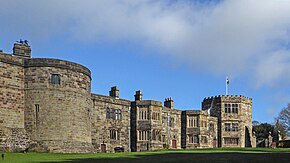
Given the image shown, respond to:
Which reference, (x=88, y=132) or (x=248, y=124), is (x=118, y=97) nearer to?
(x=88, y=132)

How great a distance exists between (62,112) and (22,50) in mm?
8145

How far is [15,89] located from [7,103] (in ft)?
5.57

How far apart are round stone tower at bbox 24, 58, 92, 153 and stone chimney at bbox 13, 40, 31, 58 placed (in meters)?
2.85

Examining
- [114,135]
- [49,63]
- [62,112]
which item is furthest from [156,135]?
[49,63]

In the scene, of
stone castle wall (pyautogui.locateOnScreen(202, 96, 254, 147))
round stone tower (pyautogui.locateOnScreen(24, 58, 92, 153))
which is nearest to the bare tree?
stone castle wall (pyautogui.locateOnScreen(202, 96, 254, 147))

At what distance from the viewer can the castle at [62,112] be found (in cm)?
4406

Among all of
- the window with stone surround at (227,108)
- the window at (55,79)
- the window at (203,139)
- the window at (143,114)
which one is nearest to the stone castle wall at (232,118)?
the window with stone surround at (227,108)

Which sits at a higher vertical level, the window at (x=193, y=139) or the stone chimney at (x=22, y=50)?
the stone chimney at (x=22, y=50)

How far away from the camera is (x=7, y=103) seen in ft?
143

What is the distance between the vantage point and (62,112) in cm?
4600

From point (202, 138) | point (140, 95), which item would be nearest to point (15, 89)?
point (140, 95)

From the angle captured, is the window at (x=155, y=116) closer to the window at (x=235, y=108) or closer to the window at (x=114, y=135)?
the window at (x=114, y=135)

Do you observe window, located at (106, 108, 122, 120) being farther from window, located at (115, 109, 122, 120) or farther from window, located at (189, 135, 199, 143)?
window, located at (189, 135, 199, 143)

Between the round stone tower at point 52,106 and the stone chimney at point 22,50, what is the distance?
112 inches
